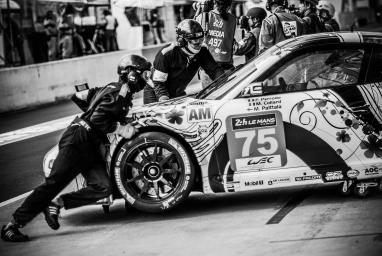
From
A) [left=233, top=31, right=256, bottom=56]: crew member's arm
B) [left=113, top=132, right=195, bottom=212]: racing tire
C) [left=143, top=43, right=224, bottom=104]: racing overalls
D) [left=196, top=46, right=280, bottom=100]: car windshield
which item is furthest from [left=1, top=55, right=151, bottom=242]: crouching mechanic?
[left=233, top=31, right=256, bottom=56]: crew member's arm

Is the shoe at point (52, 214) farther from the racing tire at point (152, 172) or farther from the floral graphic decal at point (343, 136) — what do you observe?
the floral graphic decal at point (343, 136)

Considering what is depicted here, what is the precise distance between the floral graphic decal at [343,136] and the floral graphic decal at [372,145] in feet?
0.48

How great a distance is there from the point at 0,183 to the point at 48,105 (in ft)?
30.1

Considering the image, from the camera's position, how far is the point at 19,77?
61.4 ft

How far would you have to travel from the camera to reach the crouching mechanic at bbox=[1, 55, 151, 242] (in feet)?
24.9

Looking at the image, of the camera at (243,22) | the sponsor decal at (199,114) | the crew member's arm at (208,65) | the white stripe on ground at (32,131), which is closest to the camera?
the sponsor decal at (199,114)

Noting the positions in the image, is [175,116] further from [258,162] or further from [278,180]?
[278,180]

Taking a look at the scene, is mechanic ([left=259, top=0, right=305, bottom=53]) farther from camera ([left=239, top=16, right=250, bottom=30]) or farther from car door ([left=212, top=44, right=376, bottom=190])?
car door ([left=212, top=44, right=376, bottom=190])

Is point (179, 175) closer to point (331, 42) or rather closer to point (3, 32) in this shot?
point (331, 42)

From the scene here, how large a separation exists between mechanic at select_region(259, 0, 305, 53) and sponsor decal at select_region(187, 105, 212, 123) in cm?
347

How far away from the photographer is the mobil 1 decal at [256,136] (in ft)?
25.2

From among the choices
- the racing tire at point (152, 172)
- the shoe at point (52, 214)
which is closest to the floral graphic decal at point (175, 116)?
the racing tire at point (152, 172)

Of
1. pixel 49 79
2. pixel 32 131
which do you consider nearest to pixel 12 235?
pixel 32 131

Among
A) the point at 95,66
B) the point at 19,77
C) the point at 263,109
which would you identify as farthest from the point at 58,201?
the point at 95,66
